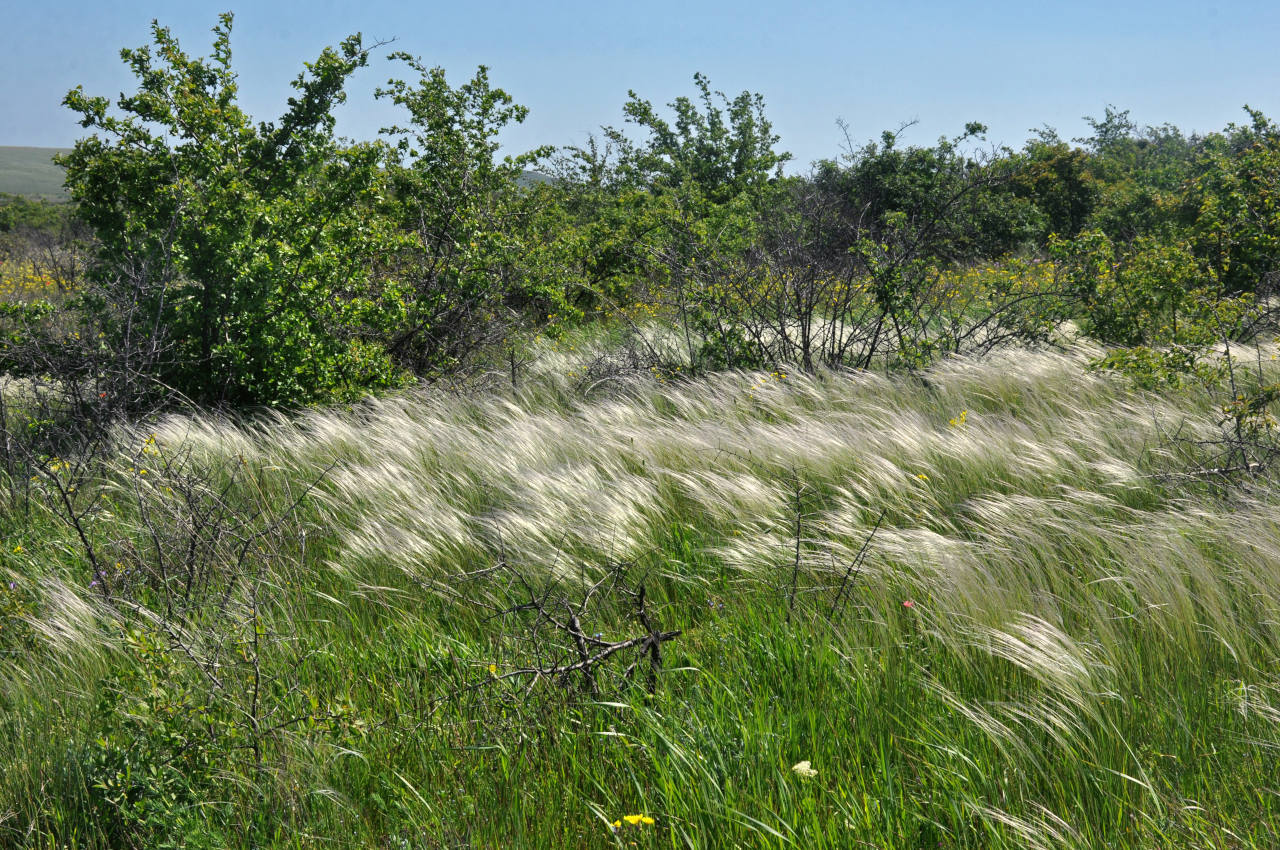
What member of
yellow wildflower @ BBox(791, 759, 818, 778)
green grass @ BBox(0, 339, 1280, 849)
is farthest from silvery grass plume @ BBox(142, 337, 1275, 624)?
yellow wildflower @ BBox(791, 759, 818, 778)

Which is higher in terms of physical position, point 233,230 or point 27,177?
point 27,177

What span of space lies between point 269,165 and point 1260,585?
7796 millimetres

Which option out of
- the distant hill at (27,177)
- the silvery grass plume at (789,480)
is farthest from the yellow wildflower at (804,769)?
the distant hill at (27,177)

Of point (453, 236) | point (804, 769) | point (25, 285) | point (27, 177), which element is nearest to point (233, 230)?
point (453, 236)

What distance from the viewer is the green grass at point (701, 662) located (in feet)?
6.69

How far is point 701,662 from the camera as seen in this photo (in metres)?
2.73

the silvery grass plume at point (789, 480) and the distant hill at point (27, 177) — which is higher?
the distant hill at point (27, 177)

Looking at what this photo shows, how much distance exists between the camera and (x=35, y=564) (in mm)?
3818

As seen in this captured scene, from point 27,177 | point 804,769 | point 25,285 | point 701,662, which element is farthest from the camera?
point 27,177

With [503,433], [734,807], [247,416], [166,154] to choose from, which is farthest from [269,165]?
[734,807]

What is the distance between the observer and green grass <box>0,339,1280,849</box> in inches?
80.3

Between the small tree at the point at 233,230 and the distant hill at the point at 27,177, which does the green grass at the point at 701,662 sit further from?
the distant hill at the point at 27,177

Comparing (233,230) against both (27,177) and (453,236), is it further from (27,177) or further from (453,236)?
(27,177)

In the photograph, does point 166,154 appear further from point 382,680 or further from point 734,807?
point 734,807
